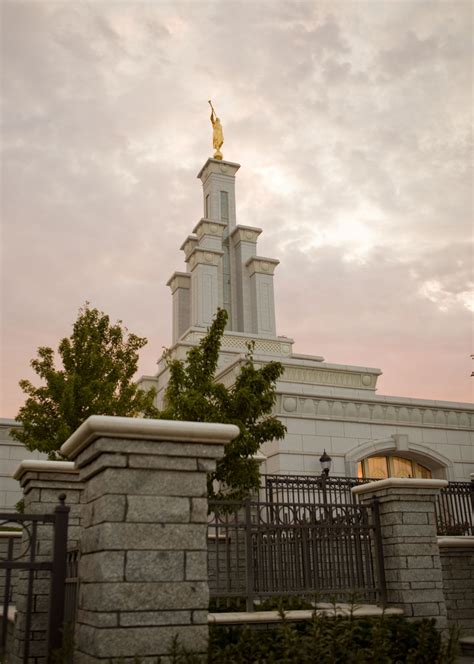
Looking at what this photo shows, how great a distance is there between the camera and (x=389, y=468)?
18.8 m

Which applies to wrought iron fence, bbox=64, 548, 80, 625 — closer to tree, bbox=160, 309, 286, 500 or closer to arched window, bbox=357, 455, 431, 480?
tree, bbox=160, 309, 286, 500

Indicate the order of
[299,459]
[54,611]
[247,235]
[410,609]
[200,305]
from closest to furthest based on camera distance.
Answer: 1. [54,611]
2. [410,609]
3. [299,459]
4. [200,305]
5. [247,235]

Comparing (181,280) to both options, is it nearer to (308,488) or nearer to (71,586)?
(308,488)

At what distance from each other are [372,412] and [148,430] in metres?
14.8

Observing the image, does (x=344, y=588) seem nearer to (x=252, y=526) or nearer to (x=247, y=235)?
(x=252, y=526)

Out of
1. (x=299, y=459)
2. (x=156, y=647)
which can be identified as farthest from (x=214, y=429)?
(x=299, y=459)

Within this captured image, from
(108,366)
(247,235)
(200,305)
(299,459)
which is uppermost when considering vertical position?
(247,235)

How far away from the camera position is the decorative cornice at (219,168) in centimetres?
3762

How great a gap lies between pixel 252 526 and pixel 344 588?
→ 1.29 m

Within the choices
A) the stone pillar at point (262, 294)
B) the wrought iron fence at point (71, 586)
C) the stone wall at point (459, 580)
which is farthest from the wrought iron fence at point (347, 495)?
the stone pillar at point (262, 294)

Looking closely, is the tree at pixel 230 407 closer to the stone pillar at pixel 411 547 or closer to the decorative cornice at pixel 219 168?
the stone pillar at pixel 411 547

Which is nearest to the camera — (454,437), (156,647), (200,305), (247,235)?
(156,647)

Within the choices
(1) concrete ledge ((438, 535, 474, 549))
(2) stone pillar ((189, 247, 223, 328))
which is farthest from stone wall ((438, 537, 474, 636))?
(2) stone pillar ((189, 247, 223, 328))

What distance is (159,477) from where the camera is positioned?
15.8 feet
